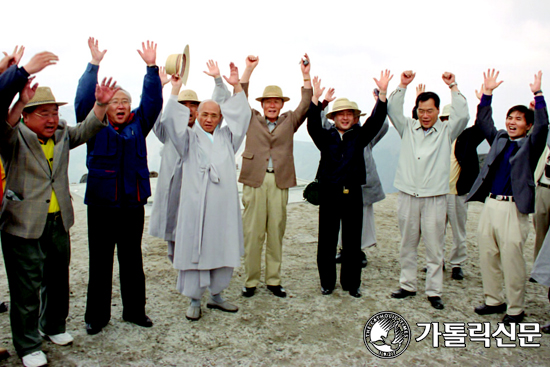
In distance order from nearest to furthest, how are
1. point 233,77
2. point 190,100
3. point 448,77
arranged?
point 233,77
point 448,77
point 190,100

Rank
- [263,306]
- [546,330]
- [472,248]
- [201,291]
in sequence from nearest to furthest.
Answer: [546,330] → [201,291] → [263,306] → [472,248]

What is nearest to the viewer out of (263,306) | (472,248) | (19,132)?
(19,132)

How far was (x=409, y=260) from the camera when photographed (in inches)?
168

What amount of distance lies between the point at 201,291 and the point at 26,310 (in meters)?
1.35

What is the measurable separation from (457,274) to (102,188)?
386 cm

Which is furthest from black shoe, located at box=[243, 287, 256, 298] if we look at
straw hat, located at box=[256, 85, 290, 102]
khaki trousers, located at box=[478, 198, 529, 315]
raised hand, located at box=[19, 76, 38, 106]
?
raised hand, located at box=[19, 76, 38, 106]

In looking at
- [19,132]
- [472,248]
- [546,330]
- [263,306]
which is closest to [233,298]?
[263,306]

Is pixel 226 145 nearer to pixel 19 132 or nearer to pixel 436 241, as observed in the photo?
pixel 19 132

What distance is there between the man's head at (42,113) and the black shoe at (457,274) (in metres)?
4.30

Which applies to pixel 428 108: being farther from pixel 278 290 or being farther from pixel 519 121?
pixel 278 290

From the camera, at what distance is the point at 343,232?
4328mm

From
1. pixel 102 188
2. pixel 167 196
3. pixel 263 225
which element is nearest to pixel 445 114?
pixel 263 225

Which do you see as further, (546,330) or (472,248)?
(472,248)

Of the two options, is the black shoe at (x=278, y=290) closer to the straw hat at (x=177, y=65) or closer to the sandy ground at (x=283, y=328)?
the sandy ground at (x=283, y=328)
